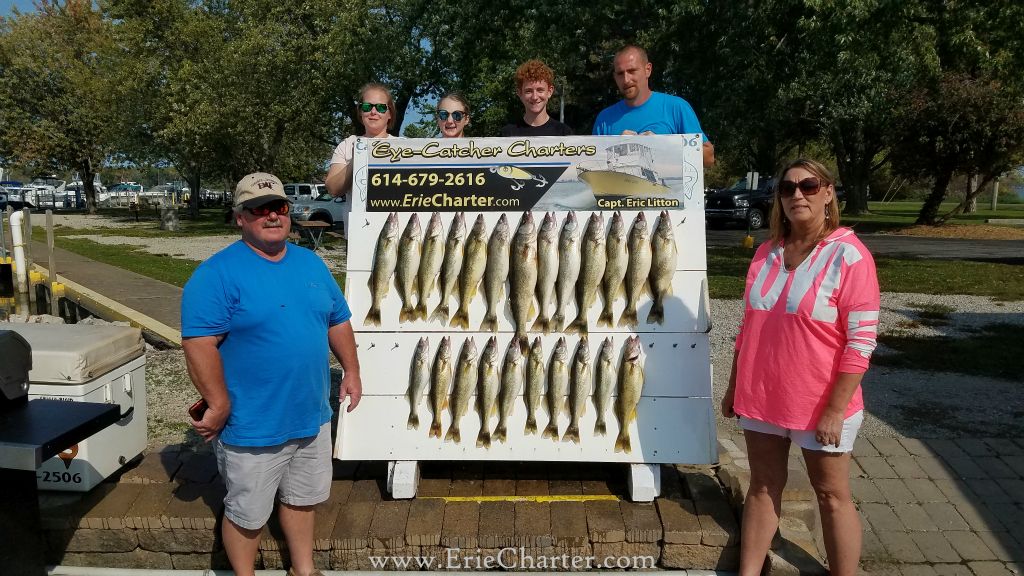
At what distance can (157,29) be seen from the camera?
101 ft

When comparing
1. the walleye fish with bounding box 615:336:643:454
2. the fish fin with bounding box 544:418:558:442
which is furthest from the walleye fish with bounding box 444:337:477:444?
the walleye fish with bounding box 615:336:643:454

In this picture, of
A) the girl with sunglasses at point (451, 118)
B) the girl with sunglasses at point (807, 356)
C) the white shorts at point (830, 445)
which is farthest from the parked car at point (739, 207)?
the white shorts at point (830, 445)

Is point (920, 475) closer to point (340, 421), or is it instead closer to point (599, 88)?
point (340, 421)

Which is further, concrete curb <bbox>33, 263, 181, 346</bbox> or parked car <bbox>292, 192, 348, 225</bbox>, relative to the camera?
parked car <bbox>292, 192, 348, 225</bbox>

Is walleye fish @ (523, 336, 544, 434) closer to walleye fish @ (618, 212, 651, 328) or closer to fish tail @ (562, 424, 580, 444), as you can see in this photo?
fish tail @ (562, 424, 580, 444)

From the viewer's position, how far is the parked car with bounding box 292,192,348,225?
25484mm

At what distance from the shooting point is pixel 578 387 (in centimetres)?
365

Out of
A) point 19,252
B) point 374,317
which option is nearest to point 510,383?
point 374,317

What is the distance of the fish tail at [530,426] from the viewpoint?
3.71m

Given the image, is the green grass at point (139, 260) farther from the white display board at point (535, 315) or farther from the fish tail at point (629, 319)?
the fish tail at point (629, 319)

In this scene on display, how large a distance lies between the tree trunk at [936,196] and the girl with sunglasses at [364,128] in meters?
25.9

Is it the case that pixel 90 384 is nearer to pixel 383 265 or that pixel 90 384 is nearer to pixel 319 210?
pixel 383 265

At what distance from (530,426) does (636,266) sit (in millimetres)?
1009

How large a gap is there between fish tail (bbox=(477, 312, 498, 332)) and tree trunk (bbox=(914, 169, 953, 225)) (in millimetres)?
26156
